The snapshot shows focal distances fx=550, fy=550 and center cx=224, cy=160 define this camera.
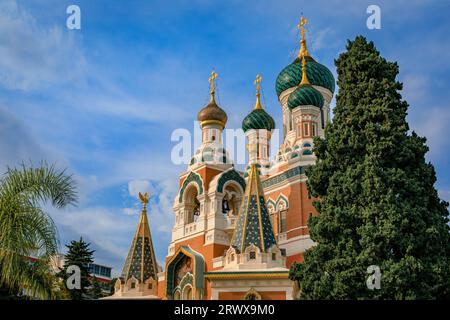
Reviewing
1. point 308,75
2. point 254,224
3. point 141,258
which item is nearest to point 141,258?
point 141,258

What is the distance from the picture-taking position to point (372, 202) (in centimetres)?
1144

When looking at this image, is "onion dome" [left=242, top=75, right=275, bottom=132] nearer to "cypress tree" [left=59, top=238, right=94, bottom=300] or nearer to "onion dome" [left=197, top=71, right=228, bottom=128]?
"onion dome" [left=197, top=71, right=228, bottom=128]

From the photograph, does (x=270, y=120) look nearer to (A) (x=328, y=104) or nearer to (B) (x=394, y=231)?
(A) (x=328, y=104)

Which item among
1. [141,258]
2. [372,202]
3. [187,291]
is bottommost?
[187,291]

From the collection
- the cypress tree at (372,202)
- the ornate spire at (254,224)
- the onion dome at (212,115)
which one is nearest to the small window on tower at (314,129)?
the onion dome at (212,115)

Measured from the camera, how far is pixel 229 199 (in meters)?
23.0

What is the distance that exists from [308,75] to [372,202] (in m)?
15.5

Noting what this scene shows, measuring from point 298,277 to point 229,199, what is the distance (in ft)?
35.5

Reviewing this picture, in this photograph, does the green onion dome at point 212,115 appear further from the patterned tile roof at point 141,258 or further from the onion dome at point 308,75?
the patterned tile roof at point 141,258

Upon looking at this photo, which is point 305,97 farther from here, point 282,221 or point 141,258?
point 141,258

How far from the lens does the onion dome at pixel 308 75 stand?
26.2 metres

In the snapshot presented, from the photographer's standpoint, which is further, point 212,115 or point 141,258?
point 212,115
